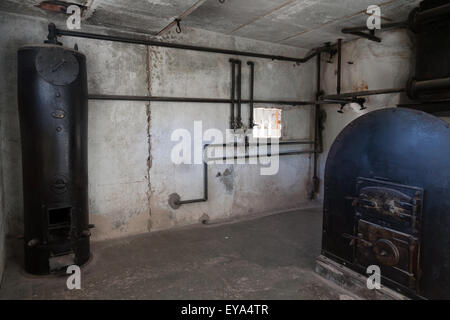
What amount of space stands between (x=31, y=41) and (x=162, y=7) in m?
1.41

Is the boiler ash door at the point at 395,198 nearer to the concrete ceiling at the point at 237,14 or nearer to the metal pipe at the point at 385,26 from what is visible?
the concrete ceiling at the point at 237,14

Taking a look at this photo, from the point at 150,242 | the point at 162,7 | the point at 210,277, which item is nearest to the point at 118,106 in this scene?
the point at 162,7

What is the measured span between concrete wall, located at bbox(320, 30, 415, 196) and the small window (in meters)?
0.91

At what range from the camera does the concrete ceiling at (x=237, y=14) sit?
284 centimetres

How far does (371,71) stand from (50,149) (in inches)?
160

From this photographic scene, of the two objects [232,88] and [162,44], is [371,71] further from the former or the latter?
[162,44]

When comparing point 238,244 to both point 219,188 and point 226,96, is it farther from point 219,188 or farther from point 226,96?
point 226,96

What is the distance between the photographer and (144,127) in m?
3.66

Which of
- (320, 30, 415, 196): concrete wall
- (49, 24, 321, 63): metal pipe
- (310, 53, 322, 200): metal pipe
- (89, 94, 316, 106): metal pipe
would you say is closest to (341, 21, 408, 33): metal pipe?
(320, 30, 415, 196): concrete wall

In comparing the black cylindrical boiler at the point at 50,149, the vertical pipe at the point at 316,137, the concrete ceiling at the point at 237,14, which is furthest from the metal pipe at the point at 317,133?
the black cylindrical boiler at the point at 50,149

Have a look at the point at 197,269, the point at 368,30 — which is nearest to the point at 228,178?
the point at 197,269

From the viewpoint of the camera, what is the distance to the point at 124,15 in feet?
9.96

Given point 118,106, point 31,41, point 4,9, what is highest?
point 4,9

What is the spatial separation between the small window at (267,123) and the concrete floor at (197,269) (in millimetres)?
1487
